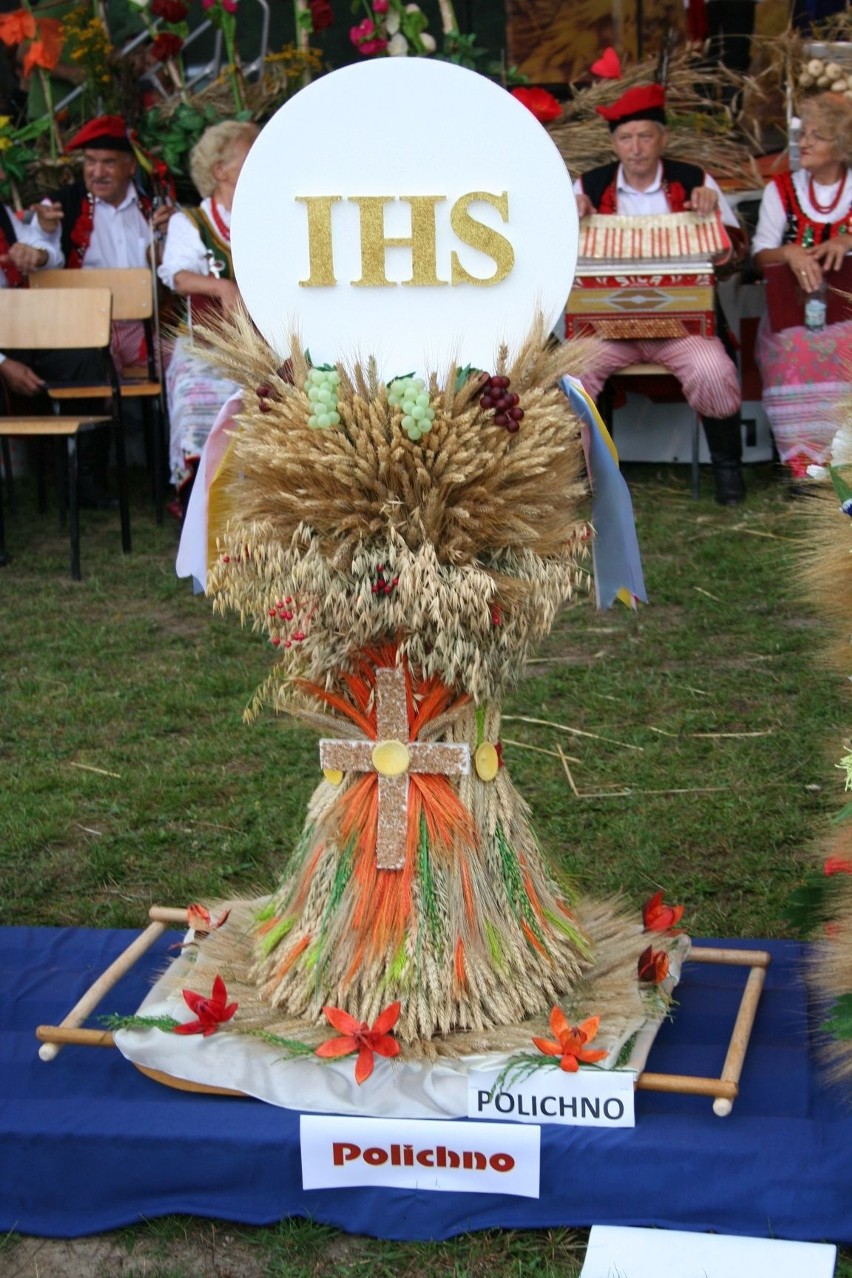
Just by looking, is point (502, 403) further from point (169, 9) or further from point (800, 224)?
point (169, 9)

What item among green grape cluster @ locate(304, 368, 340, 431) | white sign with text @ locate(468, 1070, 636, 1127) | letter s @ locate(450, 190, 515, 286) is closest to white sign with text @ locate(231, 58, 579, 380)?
letter s @ locate(450, 190, 515, 286)

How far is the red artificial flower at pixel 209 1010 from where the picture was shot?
7.88 ft

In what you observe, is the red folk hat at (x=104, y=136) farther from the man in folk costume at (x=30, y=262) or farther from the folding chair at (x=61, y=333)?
the folding chair at (x=61, y=333)

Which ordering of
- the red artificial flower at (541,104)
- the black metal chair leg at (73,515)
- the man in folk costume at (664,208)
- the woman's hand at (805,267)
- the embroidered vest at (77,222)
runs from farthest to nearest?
the embroidered vest at (77,222), the red artificial flower at (541,104), the man in folk costume at (664,208), the woman's hand at (805,267), the black metal chair leg at (73,515)

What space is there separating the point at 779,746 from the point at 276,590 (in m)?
2.14

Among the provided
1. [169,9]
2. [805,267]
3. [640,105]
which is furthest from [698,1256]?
[169,9]

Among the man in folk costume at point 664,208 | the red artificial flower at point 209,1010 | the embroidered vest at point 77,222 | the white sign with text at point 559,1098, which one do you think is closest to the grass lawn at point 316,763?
the white sign with text at point 559,1098

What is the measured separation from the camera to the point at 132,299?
7039mm

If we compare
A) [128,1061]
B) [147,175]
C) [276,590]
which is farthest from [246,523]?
[147,175]

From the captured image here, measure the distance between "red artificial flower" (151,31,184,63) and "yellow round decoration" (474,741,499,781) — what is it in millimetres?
6358

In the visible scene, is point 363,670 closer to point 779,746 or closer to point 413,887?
point 413,887

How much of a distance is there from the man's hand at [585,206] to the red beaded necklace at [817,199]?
951mm

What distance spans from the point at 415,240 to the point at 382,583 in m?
0.52

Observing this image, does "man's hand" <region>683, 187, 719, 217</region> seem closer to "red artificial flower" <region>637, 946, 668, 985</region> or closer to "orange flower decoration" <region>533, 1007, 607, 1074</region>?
"red artificial flower" <region>637, 946, 668, 985</region>
